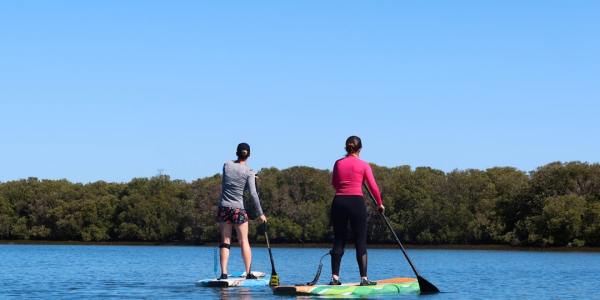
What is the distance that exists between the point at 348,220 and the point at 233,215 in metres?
2.63

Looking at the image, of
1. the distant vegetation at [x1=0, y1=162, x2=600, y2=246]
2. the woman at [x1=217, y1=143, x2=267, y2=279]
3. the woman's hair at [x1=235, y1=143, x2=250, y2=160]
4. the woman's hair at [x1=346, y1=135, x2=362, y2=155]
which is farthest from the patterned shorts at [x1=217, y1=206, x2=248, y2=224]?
the distant vegetation at [x1=0, y1=162, x2=600, y2=246]

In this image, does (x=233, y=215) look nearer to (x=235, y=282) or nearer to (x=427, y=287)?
(x=235, y=282)

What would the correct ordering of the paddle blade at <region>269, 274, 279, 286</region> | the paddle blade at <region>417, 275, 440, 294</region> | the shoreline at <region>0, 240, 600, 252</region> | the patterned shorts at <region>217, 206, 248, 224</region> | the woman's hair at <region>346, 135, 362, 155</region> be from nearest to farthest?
the woman's hair at <region>346, 135, 362, 155</region> → the paddle blade at <region>417, 275, 440, 294</region> → the paddle blade at <region>269, 274, 279, 286</region> → the patterned shorts at <region>217, 206, 248, 224</region> → the shoreline at <region>0, 240, 600, 252</region>

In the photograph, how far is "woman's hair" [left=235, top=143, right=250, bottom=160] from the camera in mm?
20078

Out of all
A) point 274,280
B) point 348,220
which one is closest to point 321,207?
point 274,280

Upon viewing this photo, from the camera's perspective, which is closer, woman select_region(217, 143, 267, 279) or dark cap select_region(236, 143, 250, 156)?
woman select_region(217, 143, 267, 279)

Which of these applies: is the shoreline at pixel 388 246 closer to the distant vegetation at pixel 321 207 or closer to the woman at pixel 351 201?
the distant vegetation at pixel 321 207

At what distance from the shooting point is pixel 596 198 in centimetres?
9588

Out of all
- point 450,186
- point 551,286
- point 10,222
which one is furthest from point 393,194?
point 551,286

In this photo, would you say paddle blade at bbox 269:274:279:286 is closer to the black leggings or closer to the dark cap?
the black leggings

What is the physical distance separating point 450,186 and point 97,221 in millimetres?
43594

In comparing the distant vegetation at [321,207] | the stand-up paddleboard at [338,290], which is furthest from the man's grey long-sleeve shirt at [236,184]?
the distant vegetation at [321,207]

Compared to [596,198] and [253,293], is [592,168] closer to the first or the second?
[596,198]

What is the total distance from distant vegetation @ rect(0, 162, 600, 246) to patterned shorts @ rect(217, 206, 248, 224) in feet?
244
